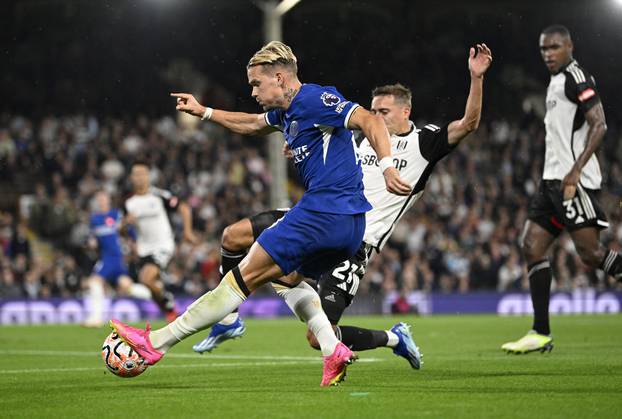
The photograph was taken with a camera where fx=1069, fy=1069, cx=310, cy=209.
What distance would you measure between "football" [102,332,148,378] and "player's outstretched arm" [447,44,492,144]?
280 cm

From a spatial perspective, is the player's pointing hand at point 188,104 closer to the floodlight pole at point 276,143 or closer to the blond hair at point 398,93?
the blond hair at point 398,93

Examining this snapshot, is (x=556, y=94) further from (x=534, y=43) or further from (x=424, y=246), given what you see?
(x=534, y=43)

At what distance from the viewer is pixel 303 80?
89.7ft

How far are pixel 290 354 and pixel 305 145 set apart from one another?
369cm

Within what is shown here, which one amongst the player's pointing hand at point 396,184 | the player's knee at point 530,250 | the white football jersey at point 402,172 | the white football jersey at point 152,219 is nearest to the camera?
the player's pointing hand at point 396,184

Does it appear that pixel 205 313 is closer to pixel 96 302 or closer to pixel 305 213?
pixel 305 213

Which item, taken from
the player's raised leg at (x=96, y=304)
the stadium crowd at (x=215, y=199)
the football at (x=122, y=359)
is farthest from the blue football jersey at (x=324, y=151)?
the stadium crowd at (x=215, y=199)

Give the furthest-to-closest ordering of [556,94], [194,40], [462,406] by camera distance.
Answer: [194,40] → [556,94] → [462,406]

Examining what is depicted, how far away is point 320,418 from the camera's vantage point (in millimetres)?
5027

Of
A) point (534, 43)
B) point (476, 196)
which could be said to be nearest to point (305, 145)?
point (476, 196)

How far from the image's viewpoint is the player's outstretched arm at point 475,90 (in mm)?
7301

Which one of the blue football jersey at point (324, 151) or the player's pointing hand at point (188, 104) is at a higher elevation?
the player's pointing hand at point (188, 104)

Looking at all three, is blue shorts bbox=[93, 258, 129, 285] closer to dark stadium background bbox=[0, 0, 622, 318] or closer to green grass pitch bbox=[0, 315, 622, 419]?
dark stadium background bbox=[0, 0, 622, 318]

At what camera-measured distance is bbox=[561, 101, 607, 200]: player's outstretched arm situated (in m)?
9.05
